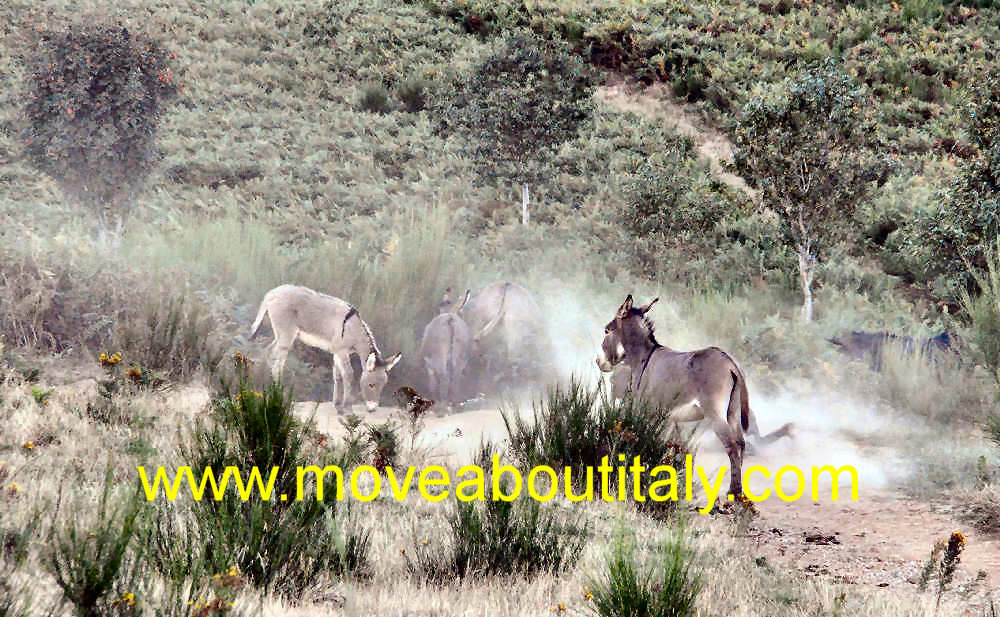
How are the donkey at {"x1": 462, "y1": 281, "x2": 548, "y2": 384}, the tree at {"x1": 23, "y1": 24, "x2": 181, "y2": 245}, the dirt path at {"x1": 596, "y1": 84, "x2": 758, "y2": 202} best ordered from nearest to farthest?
the donkey at {"x1": 462, "y1": 281, "x2": 548, "y2": 384}
the tree at {"x1": 23, "y1": 24, "x2": 181, "y2": 245}
the dirt path at {"x1": 596, "y1": 84, "x2": 758, "y2": 202}

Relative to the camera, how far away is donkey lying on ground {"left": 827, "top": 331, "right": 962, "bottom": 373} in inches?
404

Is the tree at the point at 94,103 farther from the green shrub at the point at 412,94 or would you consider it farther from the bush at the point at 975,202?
the green shrub at the point at 412,94

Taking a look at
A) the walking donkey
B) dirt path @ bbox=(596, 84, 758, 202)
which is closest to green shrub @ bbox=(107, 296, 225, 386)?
the walking donkey

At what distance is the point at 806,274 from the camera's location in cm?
1311

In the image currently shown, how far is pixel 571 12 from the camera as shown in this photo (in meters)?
30.0

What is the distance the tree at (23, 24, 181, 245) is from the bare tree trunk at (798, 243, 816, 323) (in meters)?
9.72

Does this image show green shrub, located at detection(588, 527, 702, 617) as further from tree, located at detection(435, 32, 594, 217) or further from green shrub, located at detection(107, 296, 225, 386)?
tree, located at detection(435, 32, 594, 217)

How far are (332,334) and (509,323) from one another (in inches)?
83.5

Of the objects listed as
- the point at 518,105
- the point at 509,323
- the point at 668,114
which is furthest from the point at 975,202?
the point at 668,114

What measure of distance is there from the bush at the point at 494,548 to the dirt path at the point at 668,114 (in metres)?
19.6

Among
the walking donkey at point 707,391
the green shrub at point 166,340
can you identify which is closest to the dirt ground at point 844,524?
the walking donkey at point 707,391

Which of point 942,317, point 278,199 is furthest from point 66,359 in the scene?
point 278,199

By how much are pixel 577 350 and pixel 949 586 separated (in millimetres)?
5920

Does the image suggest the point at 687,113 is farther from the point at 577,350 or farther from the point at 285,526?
the point at 285,526
